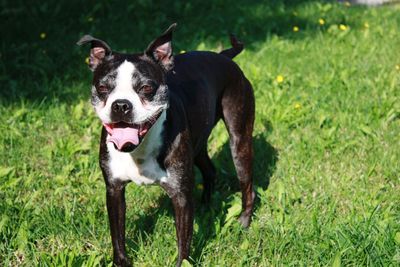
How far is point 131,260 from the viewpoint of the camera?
13.1 feet

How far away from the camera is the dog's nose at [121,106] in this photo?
3.18 m

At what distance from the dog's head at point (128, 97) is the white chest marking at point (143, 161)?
153mm

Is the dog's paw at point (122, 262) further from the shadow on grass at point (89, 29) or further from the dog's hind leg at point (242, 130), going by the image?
the shadow on grass at point (89, 29)

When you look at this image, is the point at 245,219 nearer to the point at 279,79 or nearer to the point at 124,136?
the point at 124,136

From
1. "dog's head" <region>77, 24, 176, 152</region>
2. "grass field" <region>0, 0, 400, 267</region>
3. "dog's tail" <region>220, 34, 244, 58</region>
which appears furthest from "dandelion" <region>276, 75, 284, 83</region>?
"dog's head" <region>77, 24, 176, 152</region>

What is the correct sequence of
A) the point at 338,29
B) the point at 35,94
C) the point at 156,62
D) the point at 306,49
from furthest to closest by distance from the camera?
the point at 338,29
the point at 306,49
the point at 35,94
the point at 156,62

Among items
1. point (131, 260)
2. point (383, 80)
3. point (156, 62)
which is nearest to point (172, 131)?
point (156, 62)

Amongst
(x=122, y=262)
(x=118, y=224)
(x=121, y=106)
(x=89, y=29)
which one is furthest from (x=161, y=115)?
(x=89, y=29)

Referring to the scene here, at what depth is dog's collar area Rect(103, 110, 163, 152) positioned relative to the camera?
3.29 meters

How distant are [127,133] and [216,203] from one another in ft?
5.35

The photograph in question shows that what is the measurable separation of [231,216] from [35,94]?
9.76 feet

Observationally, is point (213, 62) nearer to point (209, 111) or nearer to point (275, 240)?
point (209, 111)

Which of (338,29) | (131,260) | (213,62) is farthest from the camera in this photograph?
(338,29)

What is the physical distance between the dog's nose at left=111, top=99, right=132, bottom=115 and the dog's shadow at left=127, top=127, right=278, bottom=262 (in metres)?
1.15
